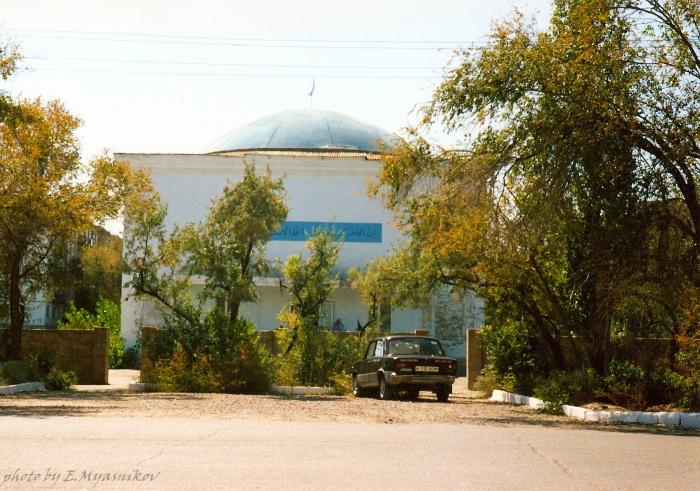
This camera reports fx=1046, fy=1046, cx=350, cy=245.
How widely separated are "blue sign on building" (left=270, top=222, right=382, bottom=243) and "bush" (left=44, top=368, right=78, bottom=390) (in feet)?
72.3

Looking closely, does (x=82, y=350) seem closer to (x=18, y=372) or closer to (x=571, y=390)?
(x=18, y=372)

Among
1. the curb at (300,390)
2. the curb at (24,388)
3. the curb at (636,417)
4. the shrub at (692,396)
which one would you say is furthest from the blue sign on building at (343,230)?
the shrub at (692,396)

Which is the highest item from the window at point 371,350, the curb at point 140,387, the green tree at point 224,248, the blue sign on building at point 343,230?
the blue sign on building at point 343,230

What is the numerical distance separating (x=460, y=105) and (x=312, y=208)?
30936 millimetres

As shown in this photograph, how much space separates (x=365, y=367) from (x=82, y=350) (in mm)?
9604

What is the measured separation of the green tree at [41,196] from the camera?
27.1 meters

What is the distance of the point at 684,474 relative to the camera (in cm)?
1051

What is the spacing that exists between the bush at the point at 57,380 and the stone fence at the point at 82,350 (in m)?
2.96

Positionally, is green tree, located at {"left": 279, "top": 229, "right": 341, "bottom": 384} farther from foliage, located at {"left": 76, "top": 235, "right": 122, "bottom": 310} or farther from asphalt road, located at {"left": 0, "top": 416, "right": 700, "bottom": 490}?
foliage, located at {"left": 76, "top": 235, "right": 122, "bottom": 310}

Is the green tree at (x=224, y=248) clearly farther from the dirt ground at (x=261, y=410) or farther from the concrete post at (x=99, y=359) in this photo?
the dirt ground at (x=261, y=410)

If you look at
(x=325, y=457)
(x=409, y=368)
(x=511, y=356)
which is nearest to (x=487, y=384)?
(x=511, y=356)

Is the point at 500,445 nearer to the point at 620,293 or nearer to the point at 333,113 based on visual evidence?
the point at 620,293

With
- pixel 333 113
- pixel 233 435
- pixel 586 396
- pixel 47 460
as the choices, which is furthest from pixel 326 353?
pixel 333 113

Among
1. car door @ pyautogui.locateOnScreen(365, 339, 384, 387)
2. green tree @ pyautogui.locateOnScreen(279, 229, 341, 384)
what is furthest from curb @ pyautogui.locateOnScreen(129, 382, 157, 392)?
car door @ pyautogui.locateOnScreen(365, 339, 384, 387)
